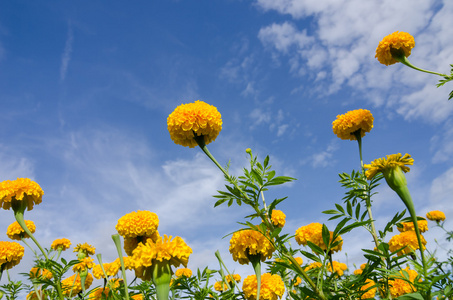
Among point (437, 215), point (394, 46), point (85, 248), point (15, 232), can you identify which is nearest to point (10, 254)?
point (15, 232)

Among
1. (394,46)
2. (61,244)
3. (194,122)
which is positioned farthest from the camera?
(61,244)

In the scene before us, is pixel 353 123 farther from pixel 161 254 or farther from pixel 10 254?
pixel 10 254

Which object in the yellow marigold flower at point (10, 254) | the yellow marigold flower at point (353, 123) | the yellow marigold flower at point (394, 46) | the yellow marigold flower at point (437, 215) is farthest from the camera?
the yellow marigold flower at point (437, 215)

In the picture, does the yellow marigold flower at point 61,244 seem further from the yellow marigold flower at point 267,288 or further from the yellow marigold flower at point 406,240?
the yellow marigold flower at point 406,240

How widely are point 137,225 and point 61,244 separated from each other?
2.66 m

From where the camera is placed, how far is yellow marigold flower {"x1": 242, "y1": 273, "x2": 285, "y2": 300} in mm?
2570

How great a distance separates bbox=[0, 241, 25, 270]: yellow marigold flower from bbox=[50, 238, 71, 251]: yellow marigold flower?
359 millimetres

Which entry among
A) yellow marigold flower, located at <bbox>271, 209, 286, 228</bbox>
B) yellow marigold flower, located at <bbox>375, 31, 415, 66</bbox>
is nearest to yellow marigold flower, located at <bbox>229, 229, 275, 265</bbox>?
yellow marigold flower, located at <bbox>271, 209, 286, 228</bbox>

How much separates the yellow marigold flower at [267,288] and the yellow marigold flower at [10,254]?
2.91m

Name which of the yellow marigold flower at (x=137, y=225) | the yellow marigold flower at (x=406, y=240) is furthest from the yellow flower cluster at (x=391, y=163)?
the yellow marigold flower at (x=406, y=240)

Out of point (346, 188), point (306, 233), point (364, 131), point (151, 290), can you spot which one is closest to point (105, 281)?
point (151, 290)

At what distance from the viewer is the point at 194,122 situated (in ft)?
6.64

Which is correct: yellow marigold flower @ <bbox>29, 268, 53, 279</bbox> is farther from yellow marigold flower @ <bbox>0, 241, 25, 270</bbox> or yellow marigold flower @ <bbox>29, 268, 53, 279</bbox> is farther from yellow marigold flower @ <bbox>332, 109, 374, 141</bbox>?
yellow marigold flower @ <bbox>332, 109, 374, 141</bbox>

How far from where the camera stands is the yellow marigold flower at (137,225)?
7.59ft
